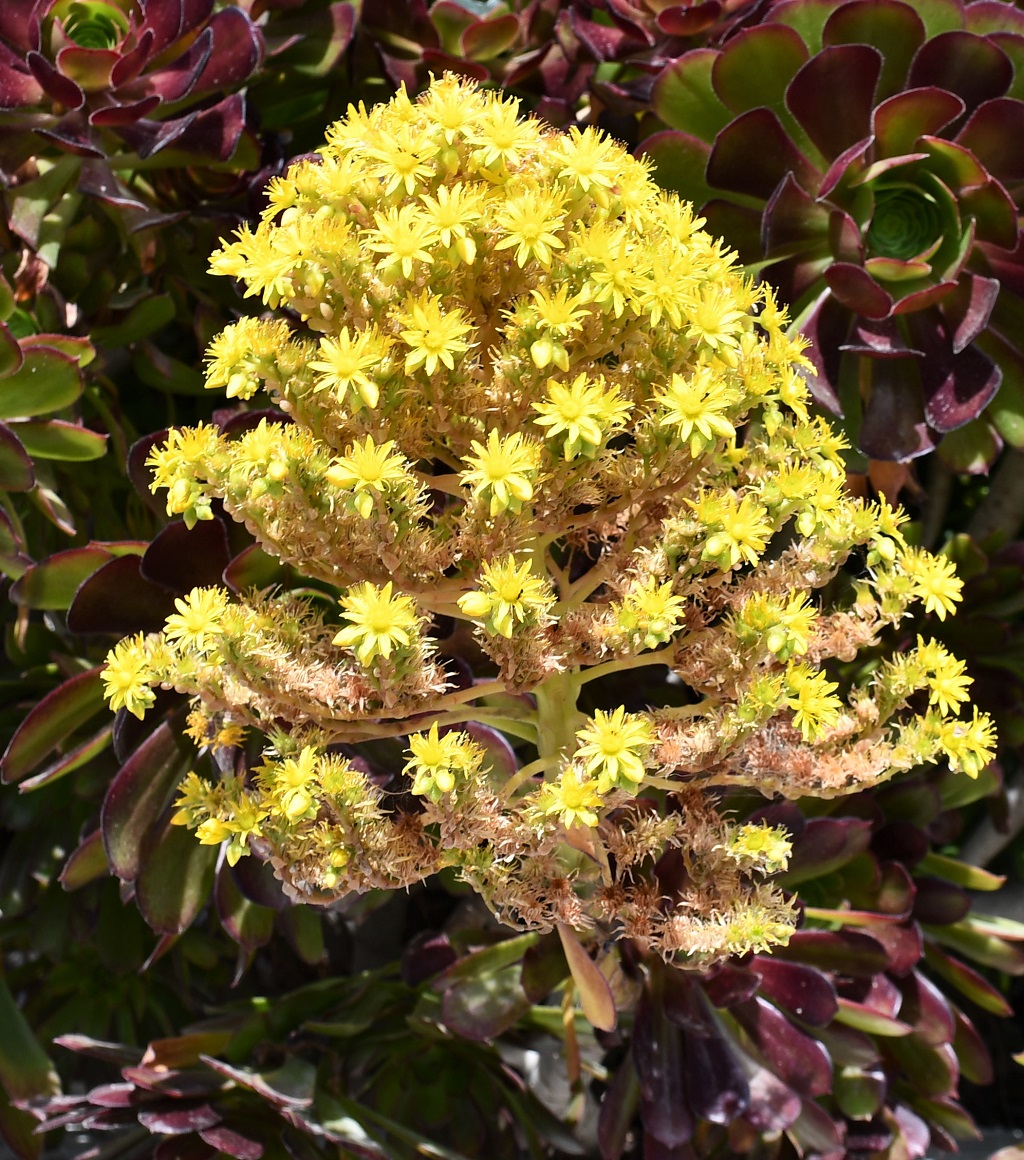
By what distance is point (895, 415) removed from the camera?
0.88 m

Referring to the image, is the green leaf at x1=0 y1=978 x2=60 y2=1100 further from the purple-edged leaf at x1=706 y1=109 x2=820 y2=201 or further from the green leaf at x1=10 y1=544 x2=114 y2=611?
the purple-edged leaf at x1=706 y1=109 x2=820 y2=201

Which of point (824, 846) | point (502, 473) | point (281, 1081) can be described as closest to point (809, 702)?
point (502, 473)

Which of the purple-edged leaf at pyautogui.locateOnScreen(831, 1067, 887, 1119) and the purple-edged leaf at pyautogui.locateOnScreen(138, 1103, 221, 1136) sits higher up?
the purple-edged leaf at pyautogui.locateOnScreen(831, 1067, 887, 1119)

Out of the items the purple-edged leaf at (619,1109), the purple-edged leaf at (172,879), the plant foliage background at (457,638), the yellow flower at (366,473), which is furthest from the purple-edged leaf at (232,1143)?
the yellow flower at (366,473)

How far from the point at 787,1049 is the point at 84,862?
2.03 ft

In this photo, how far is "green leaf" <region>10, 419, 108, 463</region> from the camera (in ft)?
2.91

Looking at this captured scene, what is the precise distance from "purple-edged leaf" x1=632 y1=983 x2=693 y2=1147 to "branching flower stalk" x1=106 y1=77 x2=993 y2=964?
26 centimetres

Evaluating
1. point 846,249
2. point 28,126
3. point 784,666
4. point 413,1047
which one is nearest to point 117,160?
point 28,126

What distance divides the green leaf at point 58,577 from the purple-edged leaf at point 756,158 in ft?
1.89

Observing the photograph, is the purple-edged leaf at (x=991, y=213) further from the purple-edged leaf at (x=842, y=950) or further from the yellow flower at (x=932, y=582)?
the purple-edged leaf at (x=842, y=950)

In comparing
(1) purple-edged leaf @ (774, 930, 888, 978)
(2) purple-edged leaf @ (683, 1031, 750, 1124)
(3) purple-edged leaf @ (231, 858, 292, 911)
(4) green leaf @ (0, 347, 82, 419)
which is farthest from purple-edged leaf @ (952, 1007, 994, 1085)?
(4) green leaf @ (0, 347, 82, 419)

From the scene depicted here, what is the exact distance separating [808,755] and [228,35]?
0.73m

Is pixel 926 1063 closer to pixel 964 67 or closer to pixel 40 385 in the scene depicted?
pixel 964 67

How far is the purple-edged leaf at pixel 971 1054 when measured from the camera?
113cm
